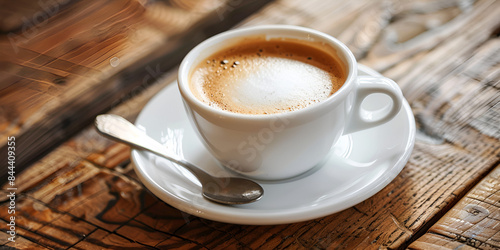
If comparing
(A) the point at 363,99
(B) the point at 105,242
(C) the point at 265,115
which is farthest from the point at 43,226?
(A) the point at 363,99

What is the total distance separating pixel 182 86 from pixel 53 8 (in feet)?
2.30

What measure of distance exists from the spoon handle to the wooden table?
0.08 m

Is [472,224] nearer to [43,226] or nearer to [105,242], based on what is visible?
[105,242]

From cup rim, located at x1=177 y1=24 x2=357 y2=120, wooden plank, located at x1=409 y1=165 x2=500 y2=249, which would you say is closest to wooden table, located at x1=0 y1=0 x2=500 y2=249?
wooden plank, located at x1=409 y1=165 x2=500 y2=249

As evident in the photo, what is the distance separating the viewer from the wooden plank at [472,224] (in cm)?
67

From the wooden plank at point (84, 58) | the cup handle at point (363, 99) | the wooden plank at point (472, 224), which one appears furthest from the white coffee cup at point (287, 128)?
the wooden plank at point (84, 58)

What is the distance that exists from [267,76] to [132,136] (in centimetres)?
25

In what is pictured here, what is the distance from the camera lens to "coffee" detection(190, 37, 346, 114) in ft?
2.60

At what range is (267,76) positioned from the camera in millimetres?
857

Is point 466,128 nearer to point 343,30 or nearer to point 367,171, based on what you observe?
point 367,171

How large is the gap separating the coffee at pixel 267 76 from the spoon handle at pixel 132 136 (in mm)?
110

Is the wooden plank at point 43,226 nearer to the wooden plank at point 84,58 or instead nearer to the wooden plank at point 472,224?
the wooden plank at point 84,58

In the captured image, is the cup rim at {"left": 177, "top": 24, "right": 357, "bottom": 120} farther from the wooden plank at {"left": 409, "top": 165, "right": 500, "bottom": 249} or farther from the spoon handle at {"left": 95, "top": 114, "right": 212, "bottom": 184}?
the wooden plank at {"left": 409, "top": 165, "right": 500, "bottom": 249}

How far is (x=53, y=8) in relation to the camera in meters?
1.30
